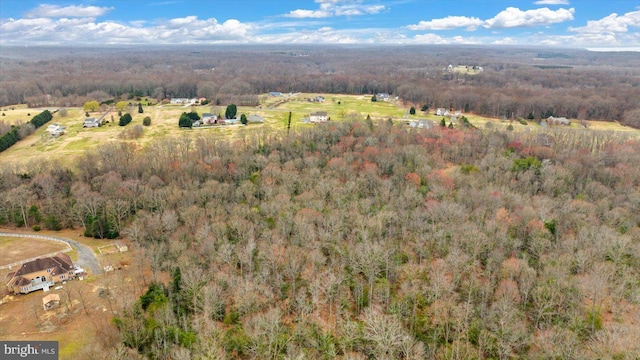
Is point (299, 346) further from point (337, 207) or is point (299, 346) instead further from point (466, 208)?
point (466, 208)

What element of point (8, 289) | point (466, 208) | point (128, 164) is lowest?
point (8, 289)

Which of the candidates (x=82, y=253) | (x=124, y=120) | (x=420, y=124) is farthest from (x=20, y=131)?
(x=420, y=124)

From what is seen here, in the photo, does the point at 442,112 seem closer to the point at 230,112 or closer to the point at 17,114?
the point at 230,112

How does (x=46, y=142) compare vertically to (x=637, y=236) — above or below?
above

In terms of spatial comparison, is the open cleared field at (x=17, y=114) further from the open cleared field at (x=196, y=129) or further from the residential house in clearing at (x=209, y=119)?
the residential house in clearing at (x=209, y=119)

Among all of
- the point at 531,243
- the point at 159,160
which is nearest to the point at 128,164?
the point at 159,160

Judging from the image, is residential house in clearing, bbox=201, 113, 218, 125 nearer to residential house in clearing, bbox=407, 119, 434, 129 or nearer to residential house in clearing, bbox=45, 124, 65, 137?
residential house in clearing, bbox=45, 124, 65, 137

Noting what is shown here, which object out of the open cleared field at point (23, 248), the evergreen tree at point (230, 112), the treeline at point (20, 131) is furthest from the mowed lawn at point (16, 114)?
the open cleared field at point (23, 248)
